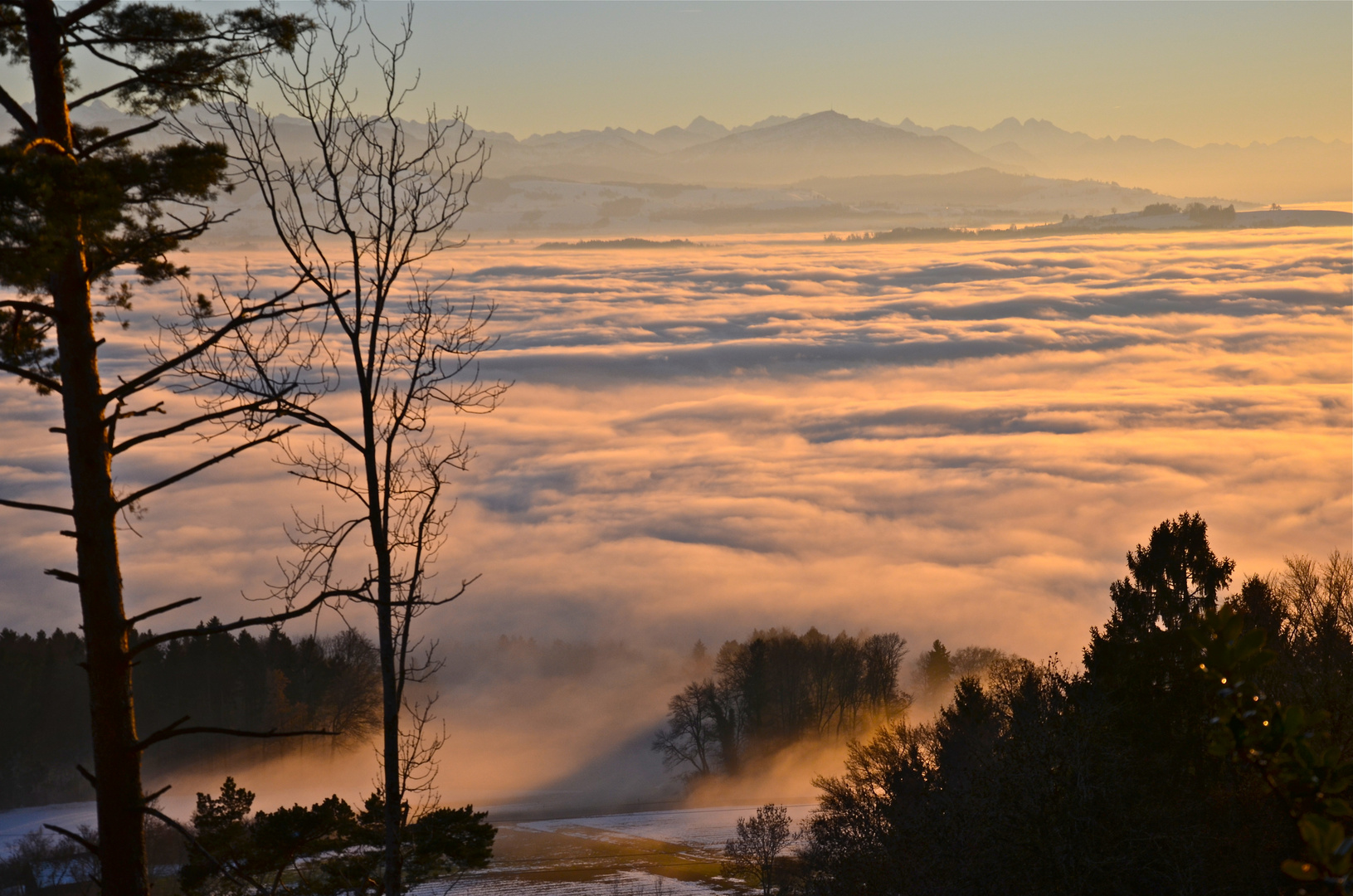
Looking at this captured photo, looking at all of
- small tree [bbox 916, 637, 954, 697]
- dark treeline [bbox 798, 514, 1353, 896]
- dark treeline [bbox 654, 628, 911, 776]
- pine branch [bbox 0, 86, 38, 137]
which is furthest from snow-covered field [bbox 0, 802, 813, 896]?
pine branch [bbox 0, 86, 38, 137]

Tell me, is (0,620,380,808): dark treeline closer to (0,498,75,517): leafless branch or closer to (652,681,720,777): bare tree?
(652,681,720,777): bare tree

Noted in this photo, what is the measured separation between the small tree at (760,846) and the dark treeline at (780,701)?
1358 inches

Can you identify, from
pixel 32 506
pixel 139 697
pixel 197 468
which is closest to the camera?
pixel 32 506

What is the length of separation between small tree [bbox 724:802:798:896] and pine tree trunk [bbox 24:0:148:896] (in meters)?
52.2

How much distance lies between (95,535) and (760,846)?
56616 mm

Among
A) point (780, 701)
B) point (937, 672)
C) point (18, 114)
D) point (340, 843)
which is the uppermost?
point (18, 114)

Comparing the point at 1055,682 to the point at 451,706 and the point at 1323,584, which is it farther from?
the point at 451,706

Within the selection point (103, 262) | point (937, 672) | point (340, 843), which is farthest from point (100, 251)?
point (937, 672)

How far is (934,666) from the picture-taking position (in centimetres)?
10338

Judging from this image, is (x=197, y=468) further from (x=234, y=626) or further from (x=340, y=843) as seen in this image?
(x=340, y=843)

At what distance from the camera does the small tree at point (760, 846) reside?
189 feet

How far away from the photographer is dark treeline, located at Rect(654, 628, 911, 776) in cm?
9906

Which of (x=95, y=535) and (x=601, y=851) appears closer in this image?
(x=95, y=535)

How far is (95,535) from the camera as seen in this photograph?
826cm
